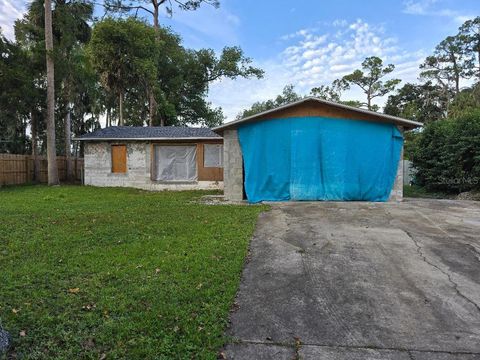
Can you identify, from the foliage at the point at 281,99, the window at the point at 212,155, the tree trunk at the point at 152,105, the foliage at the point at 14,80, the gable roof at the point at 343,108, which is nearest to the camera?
the gable roof at the point at 343,108

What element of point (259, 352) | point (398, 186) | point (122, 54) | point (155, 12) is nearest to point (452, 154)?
point (398, 186)

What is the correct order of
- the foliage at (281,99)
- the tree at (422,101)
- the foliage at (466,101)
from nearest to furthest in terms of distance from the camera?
the foliage at (466,101), the tree at (422,101), the foliage at (281,99)

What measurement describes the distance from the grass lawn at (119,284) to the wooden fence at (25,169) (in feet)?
35.6

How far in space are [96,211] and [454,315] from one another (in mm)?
7533

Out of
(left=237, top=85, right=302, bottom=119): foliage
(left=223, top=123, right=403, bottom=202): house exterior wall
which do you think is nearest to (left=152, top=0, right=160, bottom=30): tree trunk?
(left=223, top=123, right=403, bottom=202): house exterior wall

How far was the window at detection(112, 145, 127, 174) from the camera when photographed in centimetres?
1595

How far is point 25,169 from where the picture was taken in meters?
18.2

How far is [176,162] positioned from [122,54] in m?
8.97

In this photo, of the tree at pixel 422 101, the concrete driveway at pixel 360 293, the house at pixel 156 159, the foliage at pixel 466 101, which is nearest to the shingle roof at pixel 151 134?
the house at pixel 156 159

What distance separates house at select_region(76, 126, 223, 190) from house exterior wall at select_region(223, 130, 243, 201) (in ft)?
14.7

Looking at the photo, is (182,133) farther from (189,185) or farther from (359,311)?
(359,311)

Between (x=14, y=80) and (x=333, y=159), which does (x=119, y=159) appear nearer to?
(x=14, y=80)

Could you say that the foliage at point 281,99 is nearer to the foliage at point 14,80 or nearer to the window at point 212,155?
the window at point 212,155

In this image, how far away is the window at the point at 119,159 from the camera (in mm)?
15953
